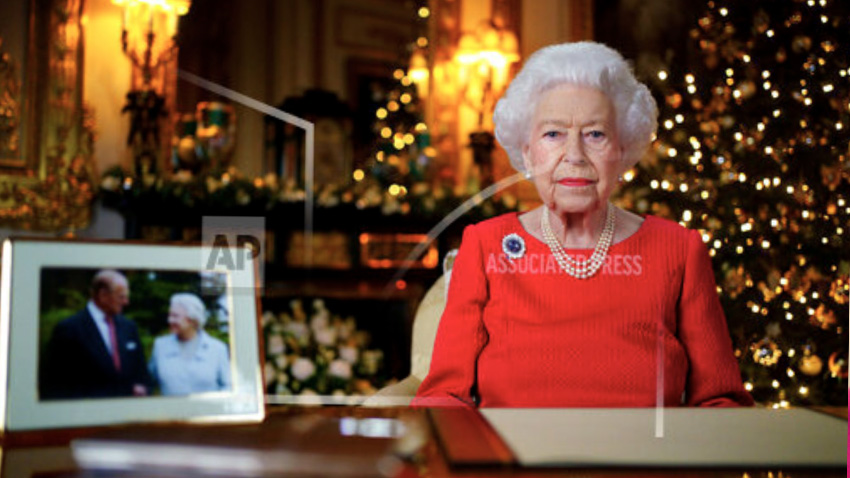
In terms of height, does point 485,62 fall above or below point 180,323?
above

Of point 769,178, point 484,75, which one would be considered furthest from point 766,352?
point 484,75

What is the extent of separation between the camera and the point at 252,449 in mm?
633

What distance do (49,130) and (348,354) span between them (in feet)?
3.97

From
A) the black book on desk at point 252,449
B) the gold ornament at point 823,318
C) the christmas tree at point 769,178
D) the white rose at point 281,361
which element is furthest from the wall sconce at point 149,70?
the black book on desk at point 252,449

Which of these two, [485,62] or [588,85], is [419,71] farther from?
[588,85]

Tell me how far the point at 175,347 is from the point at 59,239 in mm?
140

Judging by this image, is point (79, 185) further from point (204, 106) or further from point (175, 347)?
point (175, 347)

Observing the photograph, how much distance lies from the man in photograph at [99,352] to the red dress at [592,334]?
0.43 meters

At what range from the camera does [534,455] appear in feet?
1.99

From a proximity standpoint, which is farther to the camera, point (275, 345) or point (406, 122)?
point (406, 122)

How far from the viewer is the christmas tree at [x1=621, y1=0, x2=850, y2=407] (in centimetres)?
219

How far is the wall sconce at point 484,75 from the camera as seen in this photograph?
3.19 meters

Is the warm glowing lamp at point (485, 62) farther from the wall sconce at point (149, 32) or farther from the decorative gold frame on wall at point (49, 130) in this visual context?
the decorative gold frame on wall at point (49, 130)

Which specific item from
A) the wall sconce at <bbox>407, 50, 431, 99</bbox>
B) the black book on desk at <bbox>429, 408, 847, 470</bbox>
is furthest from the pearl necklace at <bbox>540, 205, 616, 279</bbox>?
the wall sconce at <bbox>407, 50, 431, 99</bbox>
